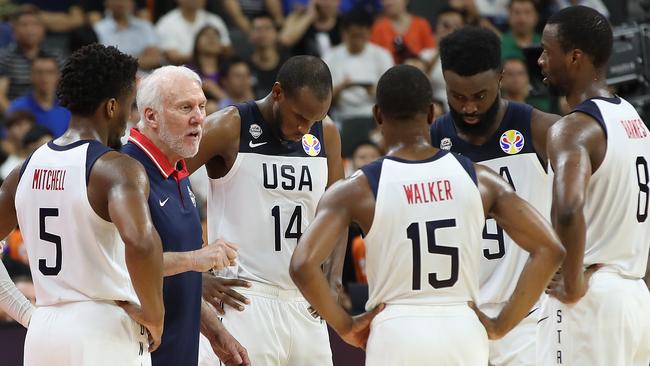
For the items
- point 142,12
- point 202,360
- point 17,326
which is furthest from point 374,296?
point 142,12

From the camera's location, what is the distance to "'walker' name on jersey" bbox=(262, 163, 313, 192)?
Result: 6327 mm

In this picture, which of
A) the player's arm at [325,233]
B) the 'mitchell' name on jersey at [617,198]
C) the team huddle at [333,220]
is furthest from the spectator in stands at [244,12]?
the player's arm at [325,233]

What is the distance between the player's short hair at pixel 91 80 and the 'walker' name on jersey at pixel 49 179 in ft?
1.16

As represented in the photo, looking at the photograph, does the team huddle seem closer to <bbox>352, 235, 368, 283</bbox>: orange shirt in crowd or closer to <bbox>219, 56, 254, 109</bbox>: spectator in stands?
<bbox>352, 235, 368, 283</bbox>: orange shirt in crowd

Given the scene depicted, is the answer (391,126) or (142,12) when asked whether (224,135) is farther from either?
(142,12)

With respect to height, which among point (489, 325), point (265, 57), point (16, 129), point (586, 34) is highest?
point (265, 57)

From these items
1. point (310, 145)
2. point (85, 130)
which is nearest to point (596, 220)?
point (310, 145)

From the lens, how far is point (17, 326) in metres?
7.85

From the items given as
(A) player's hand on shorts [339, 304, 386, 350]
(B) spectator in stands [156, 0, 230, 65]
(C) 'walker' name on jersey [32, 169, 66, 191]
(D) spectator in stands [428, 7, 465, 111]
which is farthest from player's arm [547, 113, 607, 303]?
(B) spectator in stands [156, 0, 230, 65]

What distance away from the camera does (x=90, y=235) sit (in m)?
4.87

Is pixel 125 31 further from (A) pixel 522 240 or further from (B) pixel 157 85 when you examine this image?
(A) pixel 522 240

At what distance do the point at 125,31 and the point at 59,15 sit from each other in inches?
49.6

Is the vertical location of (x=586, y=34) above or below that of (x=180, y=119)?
above

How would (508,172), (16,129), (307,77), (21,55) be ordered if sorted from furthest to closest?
(21,55), (16,129), (508,172), (307,77)
